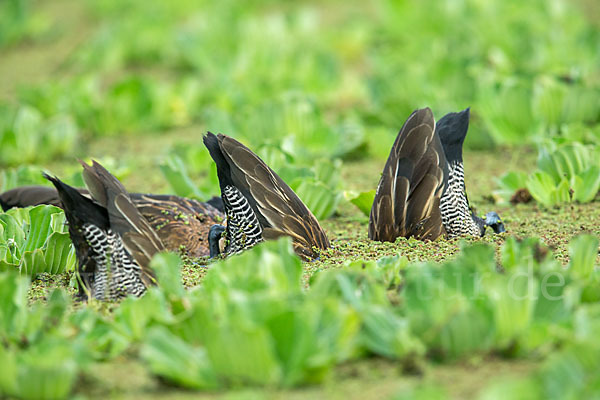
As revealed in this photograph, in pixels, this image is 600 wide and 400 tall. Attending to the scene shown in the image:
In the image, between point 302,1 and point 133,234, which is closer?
point 133,234

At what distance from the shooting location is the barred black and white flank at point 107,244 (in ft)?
10.9

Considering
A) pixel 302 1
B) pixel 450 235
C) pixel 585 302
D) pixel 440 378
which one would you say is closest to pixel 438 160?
pixel 450 235

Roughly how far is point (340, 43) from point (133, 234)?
623 cm

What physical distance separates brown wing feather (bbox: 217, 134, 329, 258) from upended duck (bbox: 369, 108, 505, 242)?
343 millimetres

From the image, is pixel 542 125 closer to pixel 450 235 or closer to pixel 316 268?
pixel 450 235

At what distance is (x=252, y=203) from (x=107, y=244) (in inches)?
29.3

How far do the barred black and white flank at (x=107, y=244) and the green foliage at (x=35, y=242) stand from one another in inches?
18.1

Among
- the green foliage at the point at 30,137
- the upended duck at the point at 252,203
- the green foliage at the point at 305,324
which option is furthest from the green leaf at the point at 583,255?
the green foliage at the point at 30,137

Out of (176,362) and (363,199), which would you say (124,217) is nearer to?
(176,362)

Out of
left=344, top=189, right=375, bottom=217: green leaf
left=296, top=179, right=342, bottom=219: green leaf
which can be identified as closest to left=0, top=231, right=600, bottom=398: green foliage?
left=344, top=189, right=375, bottom=217: green leaf

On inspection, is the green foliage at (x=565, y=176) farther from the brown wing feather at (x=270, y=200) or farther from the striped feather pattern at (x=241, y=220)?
the striped feather pattern at (x=241, y=220)

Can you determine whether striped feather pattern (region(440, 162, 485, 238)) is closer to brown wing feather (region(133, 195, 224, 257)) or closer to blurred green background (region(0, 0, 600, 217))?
blurred green background (region(0, 0, 600, 217))

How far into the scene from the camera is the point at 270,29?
8.91m

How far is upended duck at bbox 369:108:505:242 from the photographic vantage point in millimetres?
3965
